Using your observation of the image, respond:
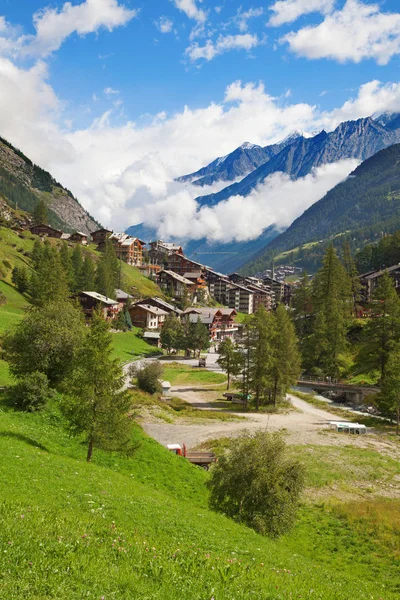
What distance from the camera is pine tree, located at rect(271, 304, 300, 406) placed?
73812mm

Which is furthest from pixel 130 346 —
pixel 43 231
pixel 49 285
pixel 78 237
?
Result: pixel 78 237

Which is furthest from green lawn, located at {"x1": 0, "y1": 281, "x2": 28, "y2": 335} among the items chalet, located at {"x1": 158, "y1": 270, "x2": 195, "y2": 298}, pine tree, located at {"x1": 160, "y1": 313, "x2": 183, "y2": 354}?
chalet, located at {"x1": 158, "y1": 270, "x2": 195, "y2": 298}

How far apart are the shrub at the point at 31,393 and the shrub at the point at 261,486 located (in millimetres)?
17809

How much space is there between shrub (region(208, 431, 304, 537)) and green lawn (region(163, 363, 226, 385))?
210 ft

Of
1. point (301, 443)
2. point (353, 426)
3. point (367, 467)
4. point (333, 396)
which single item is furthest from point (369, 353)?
point (367, 467)

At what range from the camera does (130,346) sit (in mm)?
110250

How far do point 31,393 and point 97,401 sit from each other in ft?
36.1

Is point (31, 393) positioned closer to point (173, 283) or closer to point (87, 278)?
point (87, 278)

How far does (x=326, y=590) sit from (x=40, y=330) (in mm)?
32063

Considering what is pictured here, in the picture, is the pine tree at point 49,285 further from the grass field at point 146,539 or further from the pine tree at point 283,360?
the grass field at point 146,539

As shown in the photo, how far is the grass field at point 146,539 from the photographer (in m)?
10.3

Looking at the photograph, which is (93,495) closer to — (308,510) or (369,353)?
(308,510)

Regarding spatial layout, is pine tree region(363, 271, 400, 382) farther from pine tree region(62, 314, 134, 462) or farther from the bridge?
pine tree region(62, 314, 134, 462)

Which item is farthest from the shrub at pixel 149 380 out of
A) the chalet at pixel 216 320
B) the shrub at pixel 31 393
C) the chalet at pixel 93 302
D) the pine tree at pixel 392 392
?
the chalet at pixel 216 320
